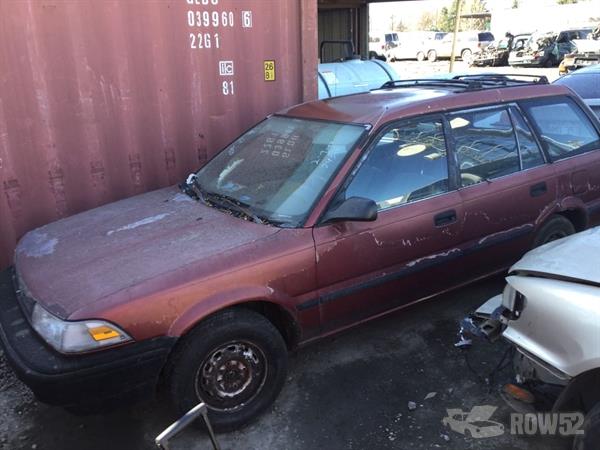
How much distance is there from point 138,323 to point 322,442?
1101mm

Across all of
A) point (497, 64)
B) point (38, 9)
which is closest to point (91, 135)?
point (38, 9)

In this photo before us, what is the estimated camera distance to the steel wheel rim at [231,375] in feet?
8.45

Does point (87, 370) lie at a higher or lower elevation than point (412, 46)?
lower

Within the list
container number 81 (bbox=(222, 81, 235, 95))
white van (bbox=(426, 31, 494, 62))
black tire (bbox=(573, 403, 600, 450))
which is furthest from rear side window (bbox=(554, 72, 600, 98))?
white van (bbox=(426, 31, 494, 62))

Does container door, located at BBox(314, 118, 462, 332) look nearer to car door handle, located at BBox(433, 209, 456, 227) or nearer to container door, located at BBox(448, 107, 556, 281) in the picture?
car door handle, located at BBox(433, 209, 456, 227)

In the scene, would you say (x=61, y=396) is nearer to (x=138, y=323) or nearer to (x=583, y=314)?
(x=138, y=323)

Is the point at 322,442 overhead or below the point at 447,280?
below

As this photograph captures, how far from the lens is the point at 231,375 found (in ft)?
8.67

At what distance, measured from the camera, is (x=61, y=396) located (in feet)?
7.44

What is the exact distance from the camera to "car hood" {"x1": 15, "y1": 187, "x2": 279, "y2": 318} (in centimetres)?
246

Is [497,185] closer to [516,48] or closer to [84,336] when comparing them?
[84,336]

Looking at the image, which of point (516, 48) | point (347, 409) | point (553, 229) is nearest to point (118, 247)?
point (347, 409)

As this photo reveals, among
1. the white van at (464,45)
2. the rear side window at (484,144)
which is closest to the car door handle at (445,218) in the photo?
the rear side window at (484,144)

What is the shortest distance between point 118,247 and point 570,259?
86.2 inches
